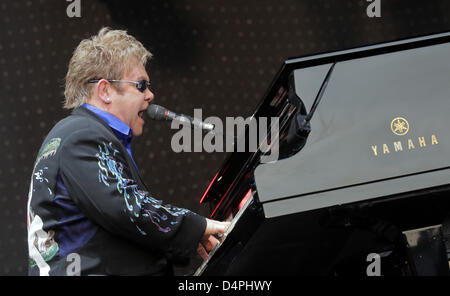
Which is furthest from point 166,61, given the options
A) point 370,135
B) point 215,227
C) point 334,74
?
point 370,135

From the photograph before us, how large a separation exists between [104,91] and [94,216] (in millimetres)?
436

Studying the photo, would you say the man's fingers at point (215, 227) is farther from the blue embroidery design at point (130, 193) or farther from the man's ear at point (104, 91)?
the man's ear at point (104, 91)

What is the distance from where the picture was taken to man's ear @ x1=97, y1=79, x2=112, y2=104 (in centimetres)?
179

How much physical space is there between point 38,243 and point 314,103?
0.85m

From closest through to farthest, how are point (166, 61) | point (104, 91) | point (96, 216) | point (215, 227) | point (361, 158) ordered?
point (361, 158), point (96, 216), point (215, 227), point (104, 91), point (166, 61)

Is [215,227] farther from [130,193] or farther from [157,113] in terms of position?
[157,113]

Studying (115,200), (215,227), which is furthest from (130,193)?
(215,227)

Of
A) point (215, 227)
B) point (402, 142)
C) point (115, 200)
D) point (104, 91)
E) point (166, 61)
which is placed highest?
point (166, 61)

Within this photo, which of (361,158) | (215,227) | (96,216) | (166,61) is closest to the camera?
(361,158)

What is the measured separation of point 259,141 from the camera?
1764 mm

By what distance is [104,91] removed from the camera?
5.91 ft

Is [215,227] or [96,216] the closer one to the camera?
[96,216]

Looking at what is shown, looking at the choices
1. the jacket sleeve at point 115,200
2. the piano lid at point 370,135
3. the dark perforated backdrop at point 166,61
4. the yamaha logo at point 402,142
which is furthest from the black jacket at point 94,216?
the dark perforated backdrop at point 166,61

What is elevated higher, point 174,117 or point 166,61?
point 166,61
